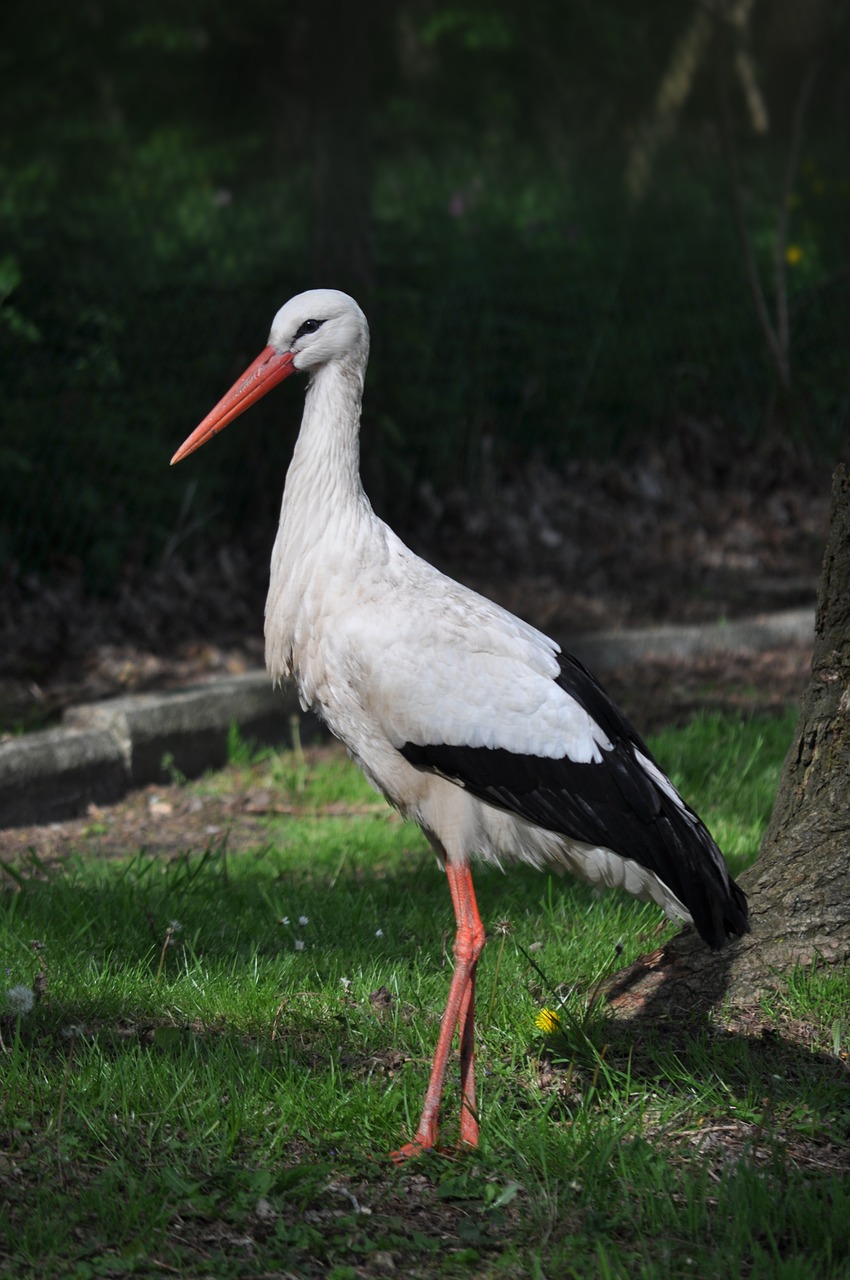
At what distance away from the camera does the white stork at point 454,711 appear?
3.29m

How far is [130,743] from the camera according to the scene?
5605 millimetres

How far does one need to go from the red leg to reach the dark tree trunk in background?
0.42 meters

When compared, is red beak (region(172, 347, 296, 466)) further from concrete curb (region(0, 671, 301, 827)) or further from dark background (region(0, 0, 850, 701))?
dark background (region(0, 0, 850, 701))

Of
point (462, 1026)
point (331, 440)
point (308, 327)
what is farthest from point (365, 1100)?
point (308, 327)

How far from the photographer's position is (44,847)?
5.05m

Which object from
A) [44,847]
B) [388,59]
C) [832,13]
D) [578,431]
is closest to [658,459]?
[578,431]

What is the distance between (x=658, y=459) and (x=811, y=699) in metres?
6.33

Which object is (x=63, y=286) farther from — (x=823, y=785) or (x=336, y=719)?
(x=823, y=785)

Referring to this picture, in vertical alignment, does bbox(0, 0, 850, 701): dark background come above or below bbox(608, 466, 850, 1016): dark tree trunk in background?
above

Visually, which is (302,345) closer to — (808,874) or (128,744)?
(808,874)

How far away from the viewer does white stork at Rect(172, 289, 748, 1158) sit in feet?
10.8

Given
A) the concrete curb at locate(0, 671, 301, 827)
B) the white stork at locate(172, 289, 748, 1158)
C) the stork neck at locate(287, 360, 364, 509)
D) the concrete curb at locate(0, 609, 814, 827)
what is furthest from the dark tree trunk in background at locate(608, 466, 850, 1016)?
the concrete curb at locate(0, 671, 301, 827)

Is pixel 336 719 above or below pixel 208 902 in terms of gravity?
above

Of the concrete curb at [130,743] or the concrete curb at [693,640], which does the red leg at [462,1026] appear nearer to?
the concrete curb at [130,743]
